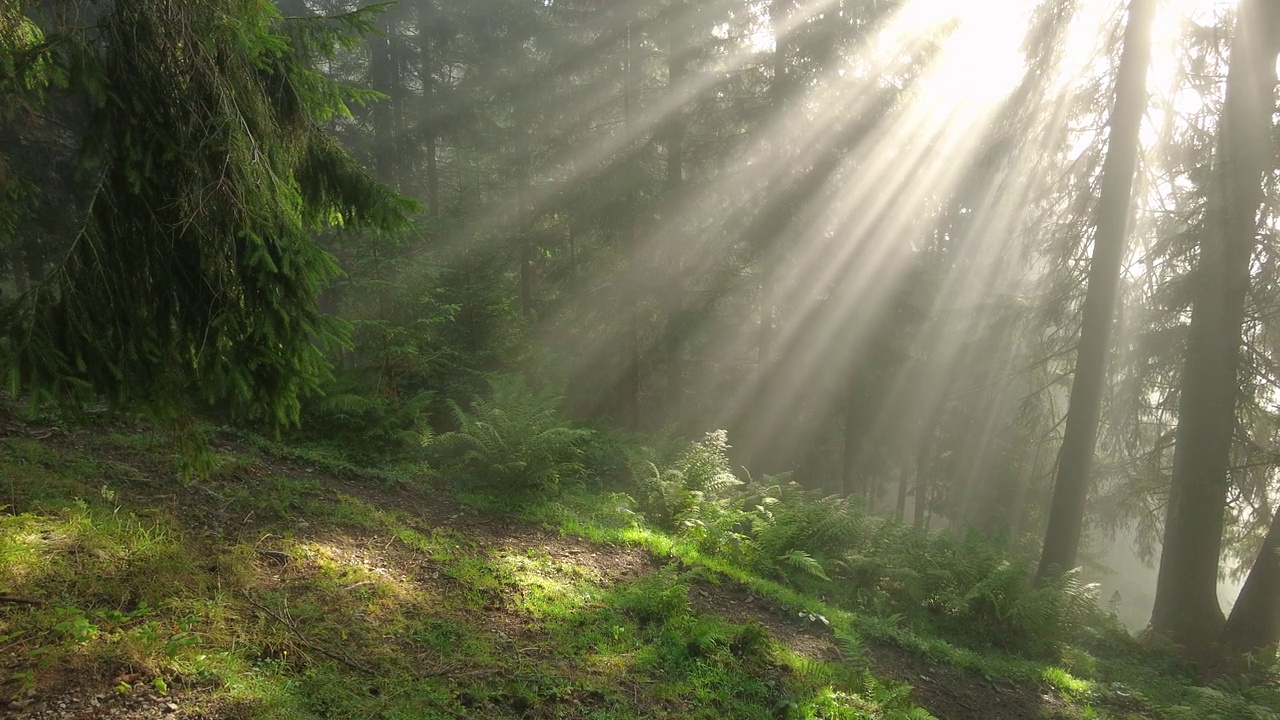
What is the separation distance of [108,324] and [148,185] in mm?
811

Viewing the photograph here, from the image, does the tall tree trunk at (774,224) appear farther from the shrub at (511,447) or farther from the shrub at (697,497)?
the shrub at (511,447)

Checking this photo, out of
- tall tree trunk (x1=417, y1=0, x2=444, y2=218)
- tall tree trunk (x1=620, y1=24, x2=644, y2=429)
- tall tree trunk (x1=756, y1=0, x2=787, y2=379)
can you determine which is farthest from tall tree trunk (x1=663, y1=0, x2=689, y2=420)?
tall tree trunk (x1=417, y1=0, x2=444, y2=218)

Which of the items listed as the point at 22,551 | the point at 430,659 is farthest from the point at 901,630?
the point at 22,551

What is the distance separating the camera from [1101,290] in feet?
31.3

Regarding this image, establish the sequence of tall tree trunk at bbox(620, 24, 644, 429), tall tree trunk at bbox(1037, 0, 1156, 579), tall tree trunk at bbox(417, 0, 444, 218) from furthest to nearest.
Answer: tall tree trunk at bbox(417, 0, 444, 218), tall tree trunk at bbox(620, 24, 644, 429), tall tree trunk at bbox(1037, 0, 1156, 579)

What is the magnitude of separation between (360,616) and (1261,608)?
11.9m

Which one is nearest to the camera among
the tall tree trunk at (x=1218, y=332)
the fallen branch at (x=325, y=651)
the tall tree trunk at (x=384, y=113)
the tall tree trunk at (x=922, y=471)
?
the fallen branch at (x=325, y=651)

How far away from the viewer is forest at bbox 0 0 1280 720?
11.5 ft

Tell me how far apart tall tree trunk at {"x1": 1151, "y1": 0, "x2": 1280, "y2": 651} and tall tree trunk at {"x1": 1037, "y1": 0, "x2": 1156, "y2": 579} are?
1.12 m

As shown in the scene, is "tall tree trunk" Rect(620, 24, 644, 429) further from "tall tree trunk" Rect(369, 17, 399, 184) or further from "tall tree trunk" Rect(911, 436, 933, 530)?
"tall tree trunk" Rect(911, 436, 933, 530)

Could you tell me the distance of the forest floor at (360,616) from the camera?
319 cm

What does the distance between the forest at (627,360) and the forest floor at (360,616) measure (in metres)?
0.04

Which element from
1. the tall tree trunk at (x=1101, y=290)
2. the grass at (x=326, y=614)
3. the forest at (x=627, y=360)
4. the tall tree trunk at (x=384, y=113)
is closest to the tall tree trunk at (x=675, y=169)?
the forest at (x=627, y=360)

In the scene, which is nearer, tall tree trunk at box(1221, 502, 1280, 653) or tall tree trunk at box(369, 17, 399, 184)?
tall tree trunk at box(1221, 502, 1280, 653)
